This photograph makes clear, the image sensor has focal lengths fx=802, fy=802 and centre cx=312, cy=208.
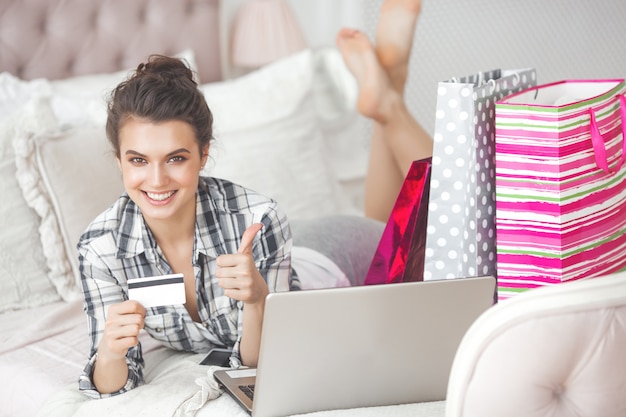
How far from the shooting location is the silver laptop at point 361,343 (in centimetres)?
107

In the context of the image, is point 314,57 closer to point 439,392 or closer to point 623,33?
point 623,33

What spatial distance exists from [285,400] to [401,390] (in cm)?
18

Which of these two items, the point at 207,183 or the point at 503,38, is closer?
the point at 207,183

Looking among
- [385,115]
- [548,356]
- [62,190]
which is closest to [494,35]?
[385,115]

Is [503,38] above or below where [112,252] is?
above

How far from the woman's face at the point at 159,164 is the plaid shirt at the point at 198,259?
0.31ft

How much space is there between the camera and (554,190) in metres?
1.27

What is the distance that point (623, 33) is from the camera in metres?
3.12

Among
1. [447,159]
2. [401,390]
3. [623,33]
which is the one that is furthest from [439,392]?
[623,33]

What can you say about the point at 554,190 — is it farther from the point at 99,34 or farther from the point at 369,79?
the point at 99,34

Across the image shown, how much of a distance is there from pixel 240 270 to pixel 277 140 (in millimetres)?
1083

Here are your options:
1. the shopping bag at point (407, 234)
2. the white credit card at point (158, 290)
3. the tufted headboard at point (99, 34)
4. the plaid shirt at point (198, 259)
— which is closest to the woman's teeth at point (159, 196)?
the plaid shirt at point (198, 259)

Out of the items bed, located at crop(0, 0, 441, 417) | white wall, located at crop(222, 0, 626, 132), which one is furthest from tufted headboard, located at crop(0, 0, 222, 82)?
white wall, located at crop(222, 0, 626, 132)

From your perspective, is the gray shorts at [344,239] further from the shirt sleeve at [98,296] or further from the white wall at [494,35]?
the white wall at [494,35]
